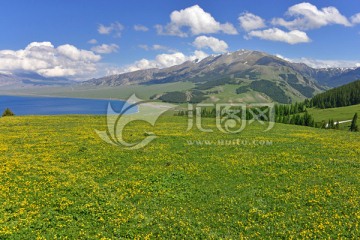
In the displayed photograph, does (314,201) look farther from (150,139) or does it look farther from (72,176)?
(150,139)

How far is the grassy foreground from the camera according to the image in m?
14.6

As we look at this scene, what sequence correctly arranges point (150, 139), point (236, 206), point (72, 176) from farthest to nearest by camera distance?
point (150, 139)
point (72, 176)
point (236, 206)

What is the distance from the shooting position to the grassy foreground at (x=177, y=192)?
14625 millimetres

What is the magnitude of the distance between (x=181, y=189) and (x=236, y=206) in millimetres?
4467

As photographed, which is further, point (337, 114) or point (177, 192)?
point (337, 114)

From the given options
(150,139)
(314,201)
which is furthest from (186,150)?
(314,201)

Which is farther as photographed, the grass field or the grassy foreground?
the grass field

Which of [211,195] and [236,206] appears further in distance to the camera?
[211,195]

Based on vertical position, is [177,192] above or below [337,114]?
below

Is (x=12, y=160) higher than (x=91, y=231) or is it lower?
higher

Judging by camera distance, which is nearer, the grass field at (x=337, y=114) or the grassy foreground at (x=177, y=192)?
the grassy foreground at (x=177, y=192)

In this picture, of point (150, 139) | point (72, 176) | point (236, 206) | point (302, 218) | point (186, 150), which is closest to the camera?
point (302, 218)

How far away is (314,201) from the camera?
17750mm

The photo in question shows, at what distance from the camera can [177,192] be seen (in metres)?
19.5
